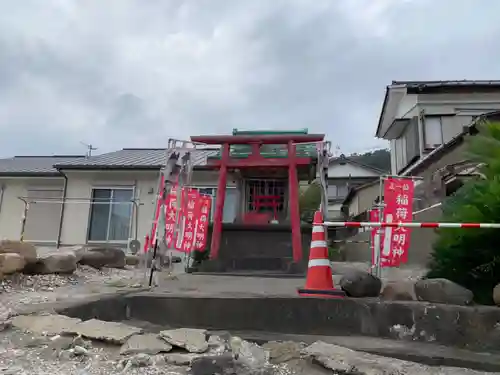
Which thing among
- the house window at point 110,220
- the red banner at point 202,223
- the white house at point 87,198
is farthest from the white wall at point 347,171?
the red banner at point 202,223

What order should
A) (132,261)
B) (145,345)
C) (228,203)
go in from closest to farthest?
1. (145,345)
2. (132,261)
3. (228,203)

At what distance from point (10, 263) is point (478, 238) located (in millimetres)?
5128

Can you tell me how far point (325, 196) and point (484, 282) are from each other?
5903 millimetres

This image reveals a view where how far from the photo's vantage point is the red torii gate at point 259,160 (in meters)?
9.35

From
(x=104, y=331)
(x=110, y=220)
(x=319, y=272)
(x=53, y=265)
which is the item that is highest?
(x=110, y=220)

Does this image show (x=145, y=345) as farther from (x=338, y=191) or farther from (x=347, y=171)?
(x=347, y=171)

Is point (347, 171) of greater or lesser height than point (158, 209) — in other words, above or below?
above

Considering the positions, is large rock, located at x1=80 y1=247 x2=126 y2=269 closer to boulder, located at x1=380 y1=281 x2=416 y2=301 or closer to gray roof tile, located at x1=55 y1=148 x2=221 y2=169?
gray roof tile, located at x1=55 y1=148 x2=221 y2=169

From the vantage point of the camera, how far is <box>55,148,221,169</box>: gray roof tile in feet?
47.7

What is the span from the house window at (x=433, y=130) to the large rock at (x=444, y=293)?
11725mm

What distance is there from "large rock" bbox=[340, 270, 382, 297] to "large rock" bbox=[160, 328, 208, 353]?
1681mm

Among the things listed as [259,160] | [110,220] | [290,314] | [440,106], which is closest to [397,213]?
[290,314]

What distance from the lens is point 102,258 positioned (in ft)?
26.0

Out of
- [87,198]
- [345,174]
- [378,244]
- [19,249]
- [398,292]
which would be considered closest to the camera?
[398,292]
